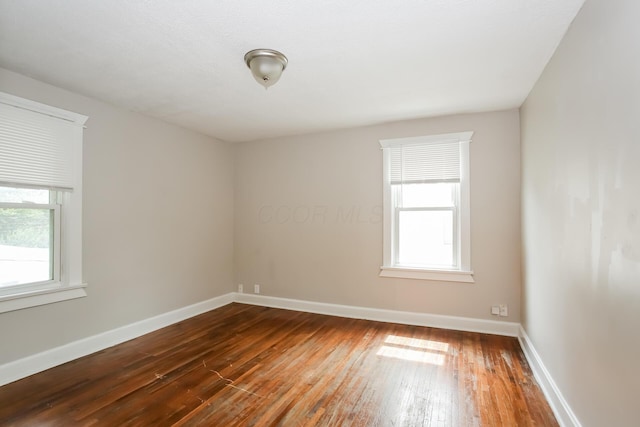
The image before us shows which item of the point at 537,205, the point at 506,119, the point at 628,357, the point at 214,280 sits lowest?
the point at 214,280

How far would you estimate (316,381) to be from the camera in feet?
8.71

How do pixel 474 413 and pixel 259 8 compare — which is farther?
pixel 474 413

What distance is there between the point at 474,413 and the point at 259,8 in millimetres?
3028

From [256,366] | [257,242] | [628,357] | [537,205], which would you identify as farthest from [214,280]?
[628,357]

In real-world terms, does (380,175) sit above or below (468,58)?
below

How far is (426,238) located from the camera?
13.4 feet

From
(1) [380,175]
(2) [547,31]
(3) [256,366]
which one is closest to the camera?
(2) [547,31]

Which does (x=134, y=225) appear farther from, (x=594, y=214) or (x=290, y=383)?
(x=594, y=214)

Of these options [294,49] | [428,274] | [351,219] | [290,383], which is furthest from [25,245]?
[428,274]

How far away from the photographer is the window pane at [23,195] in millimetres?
2680

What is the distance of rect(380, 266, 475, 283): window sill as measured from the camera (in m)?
3.81

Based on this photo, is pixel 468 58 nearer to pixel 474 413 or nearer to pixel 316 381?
pixel 474 413

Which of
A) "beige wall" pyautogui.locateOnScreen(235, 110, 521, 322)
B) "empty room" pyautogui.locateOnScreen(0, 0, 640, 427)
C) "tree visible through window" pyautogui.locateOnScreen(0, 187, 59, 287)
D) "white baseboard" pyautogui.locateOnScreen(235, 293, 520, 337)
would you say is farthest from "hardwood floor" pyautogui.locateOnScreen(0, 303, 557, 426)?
"tree visible through window" pyautogui.locateOnScreen(0, 187, 59, 287)

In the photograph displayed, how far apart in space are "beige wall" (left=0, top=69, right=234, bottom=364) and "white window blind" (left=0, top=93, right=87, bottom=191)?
0.13 m
